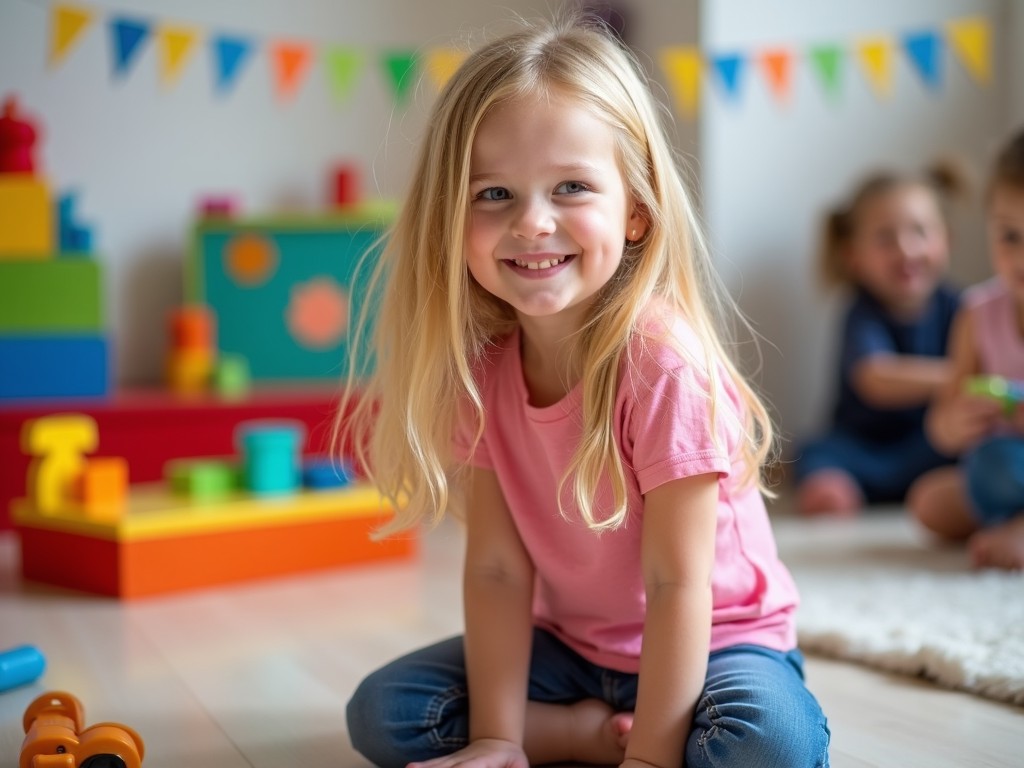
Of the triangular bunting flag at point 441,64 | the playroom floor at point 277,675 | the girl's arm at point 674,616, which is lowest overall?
the playroom floor at point 277,675

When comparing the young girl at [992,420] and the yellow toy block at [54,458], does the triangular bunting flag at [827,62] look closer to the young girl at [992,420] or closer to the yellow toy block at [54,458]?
the young girl at [992,420]

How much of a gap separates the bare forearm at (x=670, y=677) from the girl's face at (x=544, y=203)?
10.2 inches

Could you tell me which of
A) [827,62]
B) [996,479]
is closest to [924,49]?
[827,62]

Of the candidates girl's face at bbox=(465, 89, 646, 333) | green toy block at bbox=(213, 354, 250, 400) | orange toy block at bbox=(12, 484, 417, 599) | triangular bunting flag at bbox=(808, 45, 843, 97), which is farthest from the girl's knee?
triangular bunting flag at bbox=(808, 45, 843, 97)

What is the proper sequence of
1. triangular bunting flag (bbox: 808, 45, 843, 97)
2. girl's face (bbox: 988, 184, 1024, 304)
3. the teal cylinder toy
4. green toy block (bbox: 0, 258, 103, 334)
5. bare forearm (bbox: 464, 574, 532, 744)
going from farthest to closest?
triangular bunting flag (bbox: 808, 45, 843, 97) → green toy block (bbox: 0, 258, 103, 334) → the teal cylinder toy → girl's face (bbox: 988, 184, 1024, 304) → bare forearm (bbox: 464, 574, 532, 744)

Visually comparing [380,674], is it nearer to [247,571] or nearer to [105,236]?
[247,571]

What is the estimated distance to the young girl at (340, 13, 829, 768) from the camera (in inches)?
36.7

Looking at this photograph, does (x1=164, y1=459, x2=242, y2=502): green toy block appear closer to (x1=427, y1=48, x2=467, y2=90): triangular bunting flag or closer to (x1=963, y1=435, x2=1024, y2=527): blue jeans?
(x1=427, y1=48, x2=467, y2=90): triangular bunting flag

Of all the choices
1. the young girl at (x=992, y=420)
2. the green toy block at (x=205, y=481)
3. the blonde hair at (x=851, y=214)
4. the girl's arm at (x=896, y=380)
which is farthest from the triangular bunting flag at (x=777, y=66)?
the green toy block at (x=205, y=481)

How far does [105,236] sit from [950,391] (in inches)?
67.1

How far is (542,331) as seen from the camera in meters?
1.04

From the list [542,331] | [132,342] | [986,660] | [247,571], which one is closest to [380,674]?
[542,331]

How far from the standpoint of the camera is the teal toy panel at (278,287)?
2459 mm

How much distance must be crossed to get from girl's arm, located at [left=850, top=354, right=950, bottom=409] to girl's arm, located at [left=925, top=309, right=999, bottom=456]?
14.0 inches
